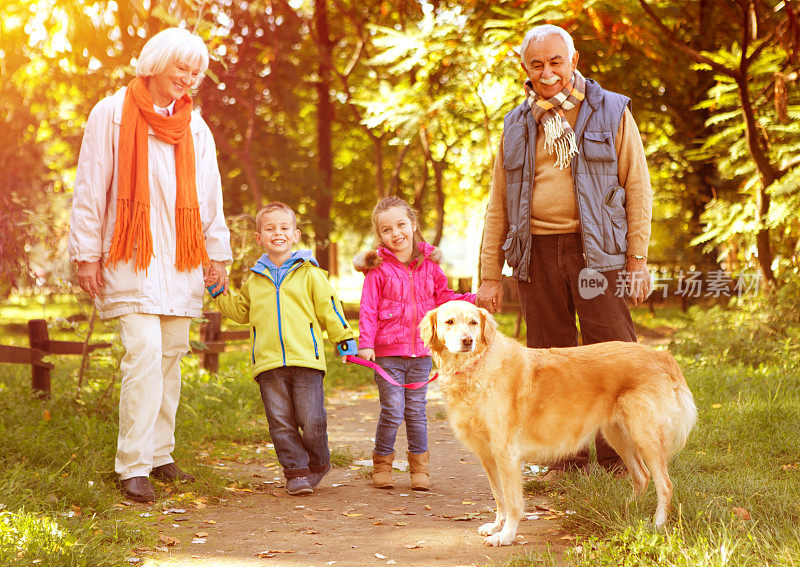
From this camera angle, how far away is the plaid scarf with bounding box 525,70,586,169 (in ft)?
15.6

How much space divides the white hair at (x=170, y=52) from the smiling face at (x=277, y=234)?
109 centimetres

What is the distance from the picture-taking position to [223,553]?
13.0ft

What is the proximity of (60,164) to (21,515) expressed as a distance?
14163 mm

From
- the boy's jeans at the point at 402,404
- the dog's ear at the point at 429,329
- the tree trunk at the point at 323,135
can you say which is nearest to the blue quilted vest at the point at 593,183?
the dog's ear at the point at 429,329

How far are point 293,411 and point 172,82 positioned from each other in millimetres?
2316

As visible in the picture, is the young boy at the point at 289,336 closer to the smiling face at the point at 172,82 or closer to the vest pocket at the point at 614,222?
the smiling face at the point at 172,82

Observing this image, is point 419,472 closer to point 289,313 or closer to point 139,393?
point 289,313

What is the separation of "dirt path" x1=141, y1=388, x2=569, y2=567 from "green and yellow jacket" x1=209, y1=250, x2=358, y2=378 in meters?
0.90

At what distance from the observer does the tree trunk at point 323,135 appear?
58.2 ft

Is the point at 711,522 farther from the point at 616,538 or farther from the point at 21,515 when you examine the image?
the point at 21,515

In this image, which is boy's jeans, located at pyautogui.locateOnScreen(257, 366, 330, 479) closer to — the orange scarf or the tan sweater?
the orange scarf

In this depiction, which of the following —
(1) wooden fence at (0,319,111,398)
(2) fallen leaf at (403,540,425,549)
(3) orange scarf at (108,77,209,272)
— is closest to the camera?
(2) fallen leaf at (403,540,425,549)

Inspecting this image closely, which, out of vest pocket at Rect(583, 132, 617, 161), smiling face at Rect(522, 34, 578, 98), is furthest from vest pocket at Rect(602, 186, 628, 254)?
smiling face at Rect(522, 34, 578, 98)

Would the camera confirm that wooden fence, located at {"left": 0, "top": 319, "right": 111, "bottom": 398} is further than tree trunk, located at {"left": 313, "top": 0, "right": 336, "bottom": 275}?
No
